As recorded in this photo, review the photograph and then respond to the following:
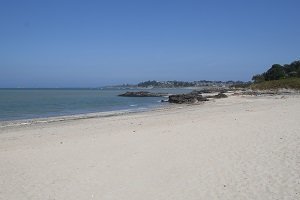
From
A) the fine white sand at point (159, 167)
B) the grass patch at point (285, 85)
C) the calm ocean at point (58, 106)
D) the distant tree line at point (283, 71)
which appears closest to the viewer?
the fine white sand at point (159, 167)

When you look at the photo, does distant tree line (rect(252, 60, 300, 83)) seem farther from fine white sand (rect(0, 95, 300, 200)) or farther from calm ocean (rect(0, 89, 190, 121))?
fine white sand (rect(0, 95, 300, 200))

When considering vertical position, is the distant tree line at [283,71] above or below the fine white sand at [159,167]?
above

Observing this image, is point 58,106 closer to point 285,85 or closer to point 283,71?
point 285,85

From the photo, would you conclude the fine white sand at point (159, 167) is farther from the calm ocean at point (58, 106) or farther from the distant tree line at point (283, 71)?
the distant tree line at point (283, 71)

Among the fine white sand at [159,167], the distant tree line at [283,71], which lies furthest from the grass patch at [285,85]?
the fine white sand at [159,167]

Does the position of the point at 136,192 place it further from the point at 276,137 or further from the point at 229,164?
the point at 276,137

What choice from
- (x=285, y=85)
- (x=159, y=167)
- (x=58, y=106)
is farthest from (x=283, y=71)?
(x=159, y=167)

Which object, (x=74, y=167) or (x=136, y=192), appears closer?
(x=136, y=192)

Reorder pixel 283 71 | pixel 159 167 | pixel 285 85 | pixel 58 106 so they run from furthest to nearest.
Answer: pixel 283 71 < pixel 285 85 < pixel 58 106 < pixel 159 167

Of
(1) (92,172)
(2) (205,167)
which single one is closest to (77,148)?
(1) (92,172)

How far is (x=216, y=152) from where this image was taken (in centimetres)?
1070

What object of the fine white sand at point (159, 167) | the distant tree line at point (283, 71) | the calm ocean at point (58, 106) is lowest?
the calm ocean at point (58, 106)

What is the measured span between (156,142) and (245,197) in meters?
6.48

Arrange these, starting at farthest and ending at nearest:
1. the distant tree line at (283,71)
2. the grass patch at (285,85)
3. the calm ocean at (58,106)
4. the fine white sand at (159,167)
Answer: the distant tree line at (283,71) < the grass patch at (285,85) < the calm ocean at (58,106) < the fine white sand at (159,167)
